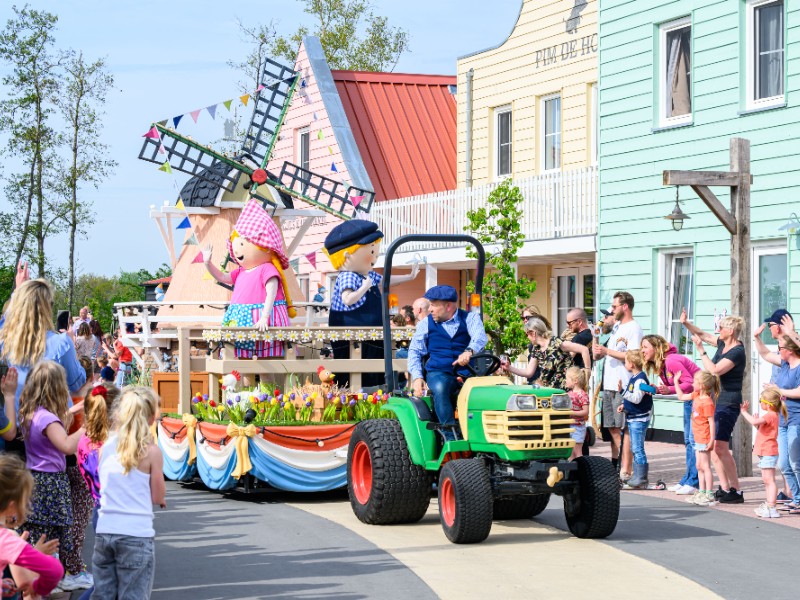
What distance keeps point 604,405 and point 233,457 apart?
13.2 feet

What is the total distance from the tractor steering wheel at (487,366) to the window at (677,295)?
8670 mm

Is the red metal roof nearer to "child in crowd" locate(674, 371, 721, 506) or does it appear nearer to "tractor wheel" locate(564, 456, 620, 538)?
"child in crowd" locate(674, 371, 721, 506)

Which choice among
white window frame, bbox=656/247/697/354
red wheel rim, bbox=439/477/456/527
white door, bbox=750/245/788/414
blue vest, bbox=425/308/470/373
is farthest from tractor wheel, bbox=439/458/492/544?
white window frame, bbox=656/247/697/354

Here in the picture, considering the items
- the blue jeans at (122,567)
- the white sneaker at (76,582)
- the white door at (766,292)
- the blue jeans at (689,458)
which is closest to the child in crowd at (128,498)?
the blue jeans at (122,567)

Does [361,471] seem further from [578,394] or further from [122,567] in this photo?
[122,567]

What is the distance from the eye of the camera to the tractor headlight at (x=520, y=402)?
9.82m

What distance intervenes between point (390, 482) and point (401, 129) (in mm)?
21385

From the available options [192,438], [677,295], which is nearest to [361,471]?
[192,438]

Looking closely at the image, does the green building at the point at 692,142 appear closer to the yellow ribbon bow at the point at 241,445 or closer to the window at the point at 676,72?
the window at the point at 676,72

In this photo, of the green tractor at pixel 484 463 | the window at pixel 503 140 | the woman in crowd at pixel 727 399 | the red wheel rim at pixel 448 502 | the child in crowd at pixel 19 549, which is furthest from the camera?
the window at pixel 503 140

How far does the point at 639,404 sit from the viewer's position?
13.4 meters

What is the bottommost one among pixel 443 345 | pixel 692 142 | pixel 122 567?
pixel 122 567

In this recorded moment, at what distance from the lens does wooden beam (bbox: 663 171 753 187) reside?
14383mm

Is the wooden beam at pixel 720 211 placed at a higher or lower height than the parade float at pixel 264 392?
higher
